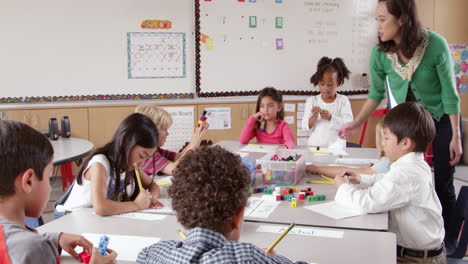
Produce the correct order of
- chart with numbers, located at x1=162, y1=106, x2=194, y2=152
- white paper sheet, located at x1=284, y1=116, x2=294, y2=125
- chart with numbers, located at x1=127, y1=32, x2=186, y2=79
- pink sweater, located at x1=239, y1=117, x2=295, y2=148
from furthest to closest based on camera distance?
white paper sheet, located at x1=284, y1=116, x2=294, y2=125 < chart with numbers, located at x1=162, y1=106, x2=194, y2=152 < chart with numbers, located at x1=127, y1=32, x2=186, y2=79 < pink sweater, located at x1=239, y1=117, x2=295, y2=148

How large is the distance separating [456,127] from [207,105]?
262cm

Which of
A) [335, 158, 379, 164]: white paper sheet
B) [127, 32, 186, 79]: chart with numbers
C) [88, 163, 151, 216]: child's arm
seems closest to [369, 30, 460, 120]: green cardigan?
[335, 158, 379, 164]: white paper sheet

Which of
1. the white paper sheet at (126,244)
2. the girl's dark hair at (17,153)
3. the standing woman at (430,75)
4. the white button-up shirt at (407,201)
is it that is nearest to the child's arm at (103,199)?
the white paper sheet at (126,244)

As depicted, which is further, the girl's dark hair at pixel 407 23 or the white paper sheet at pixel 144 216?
the girl's dark hair at pixel 407 23

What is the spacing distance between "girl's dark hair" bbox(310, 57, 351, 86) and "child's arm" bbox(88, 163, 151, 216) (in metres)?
2.57

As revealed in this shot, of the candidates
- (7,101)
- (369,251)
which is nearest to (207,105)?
(7,101)

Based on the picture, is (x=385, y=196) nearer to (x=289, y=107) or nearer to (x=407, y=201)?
(x=407, y=201)

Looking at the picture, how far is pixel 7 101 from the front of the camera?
438 cm

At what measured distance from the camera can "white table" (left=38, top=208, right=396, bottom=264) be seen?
1.34 metres

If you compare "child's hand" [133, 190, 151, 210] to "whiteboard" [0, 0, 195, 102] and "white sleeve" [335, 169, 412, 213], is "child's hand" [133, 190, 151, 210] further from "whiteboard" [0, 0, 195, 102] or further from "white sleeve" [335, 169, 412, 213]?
"whiteboard" [0, 0, 195, 102]

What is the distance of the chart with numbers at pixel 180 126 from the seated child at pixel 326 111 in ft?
4.19

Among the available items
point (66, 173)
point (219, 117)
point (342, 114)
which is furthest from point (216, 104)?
point (66, 173)

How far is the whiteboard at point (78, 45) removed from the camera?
435cm

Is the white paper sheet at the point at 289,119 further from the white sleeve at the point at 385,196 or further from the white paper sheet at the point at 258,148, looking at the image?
the white sleeve at the point at 385,196
